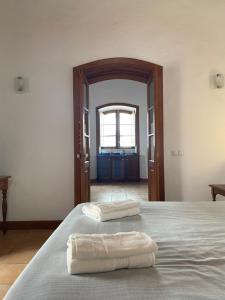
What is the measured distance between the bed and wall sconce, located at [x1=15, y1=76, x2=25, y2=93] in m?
2.88

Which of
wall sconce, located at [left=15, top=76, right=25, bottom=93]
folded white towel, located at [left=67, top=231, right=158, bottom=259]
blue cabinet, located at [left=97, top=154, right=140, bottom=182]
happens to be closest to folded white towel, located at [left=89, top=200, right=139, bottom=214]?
folded white towel, located at [left=67, top=231, right=158, bottom=259]

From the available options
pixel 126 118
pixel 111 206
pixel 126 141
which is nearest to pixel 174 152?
pixel 111 206

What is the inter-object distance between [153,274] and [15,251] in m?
2.50

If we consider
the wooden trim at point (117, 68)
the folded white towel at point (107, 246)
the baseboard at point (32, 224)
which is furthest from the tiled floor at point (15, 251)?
the wooden trim at point (117, 68)

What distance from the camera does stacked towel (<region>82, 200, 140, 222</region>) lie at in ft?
6.12

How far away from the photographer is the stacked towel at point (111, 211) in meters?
1.87

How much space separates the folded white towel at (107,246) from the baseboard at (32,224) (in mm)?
2925

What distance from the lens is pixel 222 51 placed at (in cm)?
405

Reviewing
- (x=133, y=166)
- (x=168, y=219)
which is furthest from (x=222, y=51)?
(x=133, y=166)

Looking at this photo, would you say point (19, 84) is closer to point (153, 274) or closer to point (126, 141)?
point (153, 274)

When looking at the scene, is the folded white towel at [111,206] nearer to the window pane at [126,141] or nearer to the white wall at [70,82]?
the white wall at [70,82]

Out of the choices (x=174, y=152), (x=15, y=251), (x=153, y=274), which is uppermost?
(x=174, y=152)

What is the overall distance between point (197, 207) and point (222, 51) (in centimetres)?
282

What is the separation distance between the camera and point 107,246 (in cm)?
115
